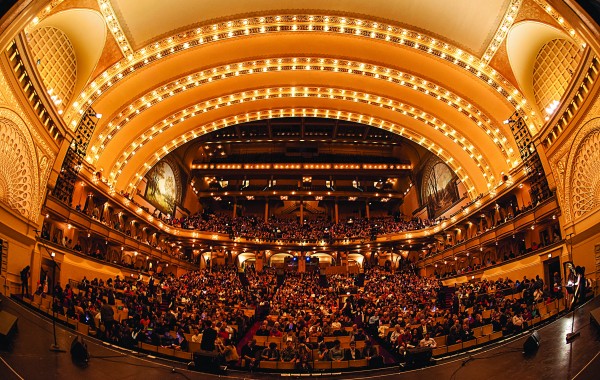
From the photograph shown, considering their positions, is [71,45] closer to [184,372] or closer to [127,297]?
[127,297]

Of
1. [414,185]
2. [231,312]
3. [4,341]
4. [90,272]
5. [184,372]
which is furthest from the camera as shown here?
[414,185]

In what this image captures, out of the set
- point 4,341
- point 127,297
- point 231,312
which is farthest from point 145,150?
point 4,341

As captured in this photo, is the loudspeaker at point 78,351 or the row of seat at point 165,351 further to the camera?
the row of seat at point 165,351

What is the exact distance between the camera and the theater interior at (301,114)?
32.0ft

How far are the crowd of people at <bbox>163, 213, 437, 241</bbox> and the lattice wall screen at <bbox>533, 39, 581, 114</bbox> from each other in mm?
19486

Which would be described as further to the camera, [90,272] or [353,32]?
[90,272]

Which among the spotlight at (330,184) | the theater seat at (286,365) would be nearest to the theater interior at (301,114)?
the theater seat at (286,365)

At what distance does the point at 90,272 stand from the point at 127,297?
6512 mm

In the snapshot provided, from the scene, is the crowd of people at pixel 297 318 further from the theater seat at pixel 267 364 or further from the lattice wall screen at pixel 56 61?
the lattice wall screen at pixel 56 61

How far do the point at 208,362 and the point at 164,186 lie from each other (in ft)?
104

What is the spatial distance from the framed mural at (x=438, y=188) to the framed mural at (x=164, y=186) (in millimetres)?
25987

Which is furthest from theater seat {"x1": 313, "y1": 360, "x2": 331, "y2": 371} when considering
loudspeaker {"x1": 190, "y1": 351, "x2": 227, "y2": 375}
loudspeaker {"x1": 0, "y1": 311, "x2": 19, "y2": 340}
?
loudspeaker {"x1": 0, "y1": 311, "x2": 19, "y2": 340}

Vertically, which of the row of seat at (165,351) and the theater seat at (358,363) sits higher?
the row of seat at (165,351)

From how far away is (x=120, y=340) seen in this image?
35.1 ft
